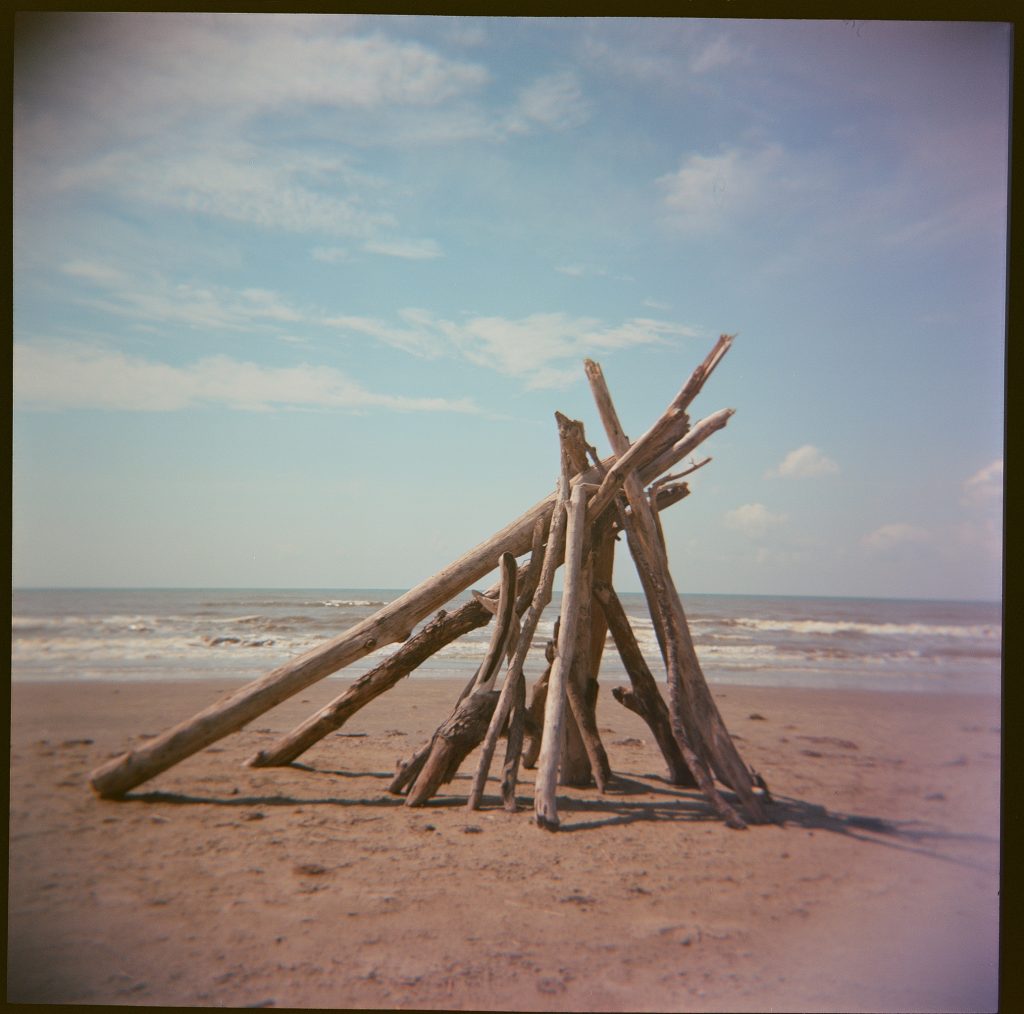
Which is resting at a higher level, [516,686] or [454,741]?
A: [516,686]

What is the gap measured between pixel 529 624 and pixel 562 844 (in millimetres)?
1491

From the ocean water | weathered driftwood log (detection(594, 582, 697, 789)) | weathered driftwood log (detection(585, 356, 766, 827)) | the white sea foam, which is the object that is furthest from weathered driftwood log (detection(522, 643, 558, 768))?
the white sea foam

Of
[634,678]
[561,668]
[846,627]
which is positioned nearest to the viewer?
[561,668]

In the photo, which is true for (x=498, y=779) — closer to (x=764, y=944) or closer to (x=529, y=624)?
(x=529, y=624)

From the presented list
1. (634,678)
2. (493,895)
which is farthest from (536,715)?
(493,895)

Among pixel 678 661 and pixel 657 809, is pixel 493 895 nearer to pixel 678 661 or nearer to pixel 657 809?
pixel 657 809

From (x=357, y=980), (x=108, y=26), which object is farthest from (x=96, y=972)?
(x=108, y=26)

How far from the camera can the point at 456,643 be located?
19.4 metres

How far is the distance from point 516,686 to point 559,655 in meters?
0.40

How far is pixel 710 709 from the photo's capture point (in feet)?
19.7

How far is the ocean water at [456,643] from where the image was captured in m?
13.6

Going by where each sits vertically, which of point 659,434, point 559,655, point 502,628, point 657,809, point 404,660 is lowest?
point 657,809

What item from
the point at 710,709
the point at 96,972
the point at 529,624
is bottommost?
the point at 96,972

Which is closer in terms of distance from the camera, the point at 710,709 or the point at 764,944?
the point at 764,944
